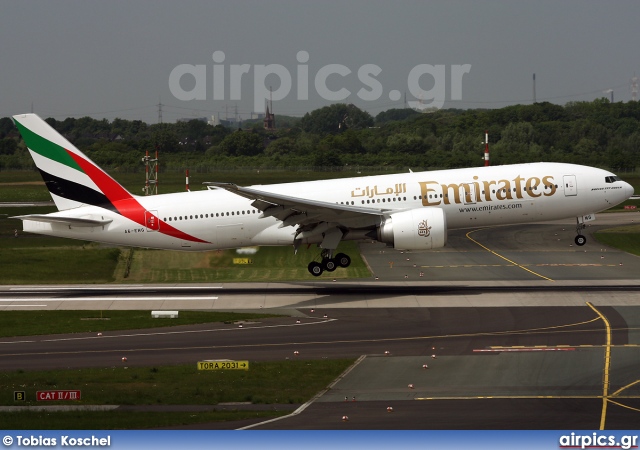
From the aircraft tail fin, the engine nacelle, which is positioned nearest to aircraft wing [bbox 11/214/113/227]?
the aircraft tail fin

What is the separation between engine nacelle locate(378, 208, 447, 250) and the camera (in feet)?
146

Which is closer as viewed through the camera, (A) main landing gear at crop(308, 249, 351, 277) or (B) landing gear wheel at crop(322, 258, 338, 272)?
(A) main landing gear at crop(308, 249, 351, 277)

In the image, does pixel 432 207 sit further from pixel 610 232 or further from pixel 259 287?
pixel 610 232

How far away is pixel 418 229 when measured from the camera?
44.4m

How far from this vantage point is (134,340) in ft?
122

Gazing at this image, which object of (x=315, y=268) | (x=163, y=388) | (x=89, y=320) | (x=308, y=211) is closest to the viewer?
(x=163, y=388)

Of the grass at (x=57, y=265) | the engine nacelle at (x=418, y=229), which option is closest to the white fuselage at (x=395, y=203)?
the engine nacelle at (x=418, y=229)

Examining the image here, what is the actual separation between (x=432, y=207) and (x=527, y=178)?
5063 millimetres

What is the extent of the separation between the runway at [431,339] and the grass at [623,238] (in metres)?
7.03

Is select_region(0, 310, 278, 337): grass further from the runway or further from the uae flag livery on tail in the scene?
the uae flag livery on tail

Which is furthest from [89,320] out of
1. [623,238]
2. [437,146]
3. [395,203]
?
[437,146]

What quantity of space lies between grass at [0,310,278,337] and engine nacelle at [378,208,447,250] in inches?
298

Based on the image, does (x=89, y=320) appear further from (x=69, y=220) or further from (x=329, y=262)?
(x=329, y=262)

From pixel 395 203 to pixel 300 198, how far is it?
4.83 metres
